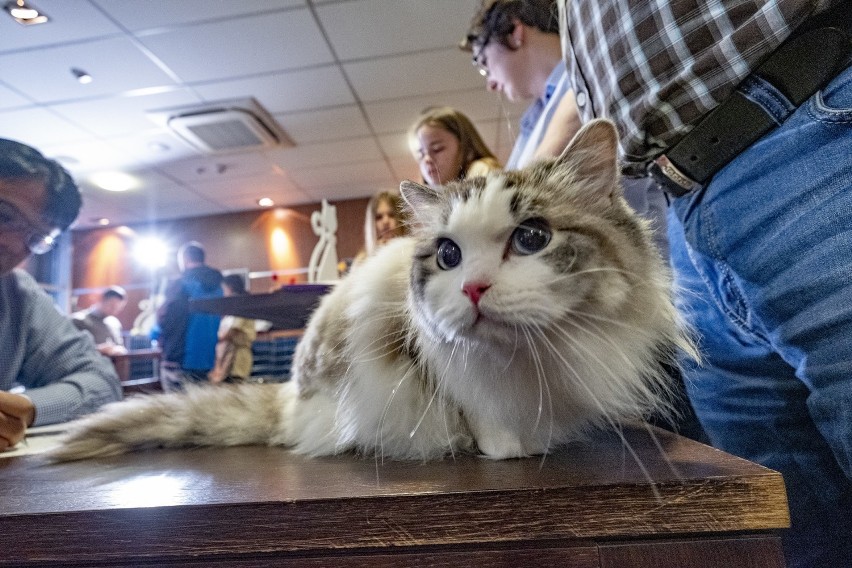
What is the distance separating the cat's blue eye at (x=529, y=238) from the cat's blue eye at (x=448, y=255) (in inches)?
2.7

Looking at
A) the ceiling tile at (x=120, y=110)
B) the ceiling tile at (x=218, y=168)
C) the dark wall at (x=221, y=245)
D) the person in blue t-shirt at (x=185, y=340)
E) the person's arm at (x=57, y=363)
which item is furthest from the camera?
the dark wall at (x=221, y=245)

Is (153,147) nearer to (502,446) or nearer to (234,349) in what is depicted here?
(234,349)

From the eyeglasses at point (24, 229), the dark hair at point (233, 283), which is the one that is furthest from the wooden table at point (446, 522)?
the dark hair at point (233, 283)

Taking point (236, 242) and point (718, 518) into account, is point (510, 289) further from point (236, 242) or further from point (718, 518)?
point (236, 242)

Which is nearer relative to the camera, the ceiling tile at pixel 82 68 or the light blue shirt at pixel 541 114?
the light blue shirt at pixel 541 114

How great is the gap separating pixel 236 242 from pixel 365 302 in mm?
5291

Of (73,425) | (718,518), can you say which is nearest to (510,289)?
(718,518)

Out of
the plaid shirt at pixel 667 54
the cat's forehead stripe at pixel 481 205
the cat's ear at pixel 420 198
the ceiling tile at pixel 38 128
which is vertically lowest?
the cat's forehead stripe at pixel 481 205

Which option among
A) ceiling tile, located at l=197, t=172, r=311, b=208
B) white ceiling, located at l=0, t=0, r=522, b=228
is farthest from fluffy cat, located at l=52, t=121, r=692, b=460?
ceiling tile, located at l=197, t=172, r=311, b=208

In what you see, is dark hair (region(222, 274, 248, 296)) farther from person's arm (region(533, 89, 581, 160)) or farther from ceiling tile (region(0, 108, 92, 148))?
person's arm (region(533, 89, 581, 160))

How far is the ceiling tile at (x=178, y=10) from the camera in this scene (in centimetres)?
239

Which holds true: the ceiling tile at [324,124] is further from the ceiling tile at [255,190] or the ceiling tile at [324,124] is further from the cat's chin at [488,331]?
the cat's chin at [488,331]

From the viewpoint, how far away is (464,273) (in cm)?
52

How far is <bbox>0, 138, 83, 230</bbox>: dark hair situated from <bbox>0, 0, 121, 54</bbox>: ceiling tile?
1803mm
